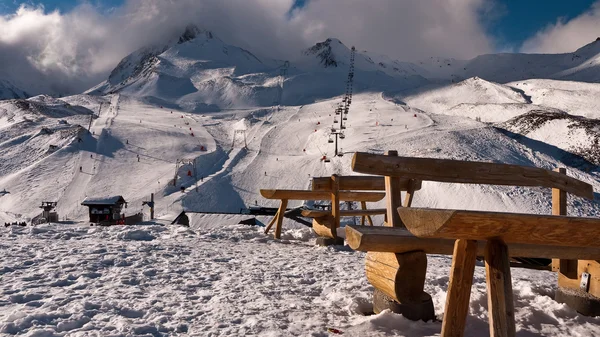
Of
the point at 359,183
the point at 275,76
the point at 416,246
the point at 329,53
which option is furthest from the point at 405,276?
the point at 329,53

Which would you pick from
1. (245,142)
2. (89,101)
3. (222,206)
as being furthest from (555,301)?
(89,101)

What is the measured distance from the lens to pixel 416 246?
13.6ft

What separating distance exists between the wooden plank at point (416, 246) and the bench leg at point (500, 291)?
829 millimetres

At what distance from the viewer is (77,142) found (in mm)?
53344

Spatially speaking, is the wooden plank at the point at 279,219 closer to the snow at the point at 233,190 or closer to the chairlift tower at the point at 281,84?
the snow at the point at 233,190

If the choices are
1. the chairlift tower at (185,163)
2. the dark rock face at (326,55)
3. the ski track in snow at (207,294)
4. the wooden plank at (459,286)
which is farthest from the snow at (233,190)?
the dark rock face at (326,55)

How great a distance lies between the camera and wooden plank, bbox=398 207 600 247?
8.86 feet

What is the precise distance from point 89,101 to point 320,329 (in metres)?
108

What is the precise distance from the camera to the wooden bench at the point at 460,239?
279 centimetres

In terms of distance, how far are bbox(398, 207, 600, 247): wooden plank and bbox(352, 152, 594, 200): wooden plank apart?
2239 millimetres

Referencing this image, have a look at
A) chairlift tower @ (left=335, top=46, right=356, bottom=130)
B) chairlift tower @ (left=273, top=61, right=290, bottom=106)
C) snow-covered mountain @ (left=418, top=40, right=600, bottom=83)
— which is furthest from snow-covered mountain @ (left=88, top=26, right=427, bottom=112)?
snow-covered mountain @ (left=418, top=40, right=600, bottom=83)

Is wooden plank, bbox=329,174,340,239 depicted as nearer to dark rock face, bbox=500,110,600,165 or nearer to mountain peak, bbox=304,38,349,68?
dark rock face, bbox=500,110,600,165

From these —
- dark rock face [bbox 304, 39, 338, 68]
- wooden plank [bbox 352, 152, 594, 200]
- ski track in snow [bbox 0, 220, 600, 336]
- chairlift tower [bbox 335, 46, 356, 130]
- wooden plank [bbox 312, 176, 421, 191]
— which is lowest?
A: ski track in snow [bbox 0, 220, 600, 336]

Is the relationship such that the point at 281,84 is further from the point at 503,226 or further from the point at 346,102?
the point at 503,226
